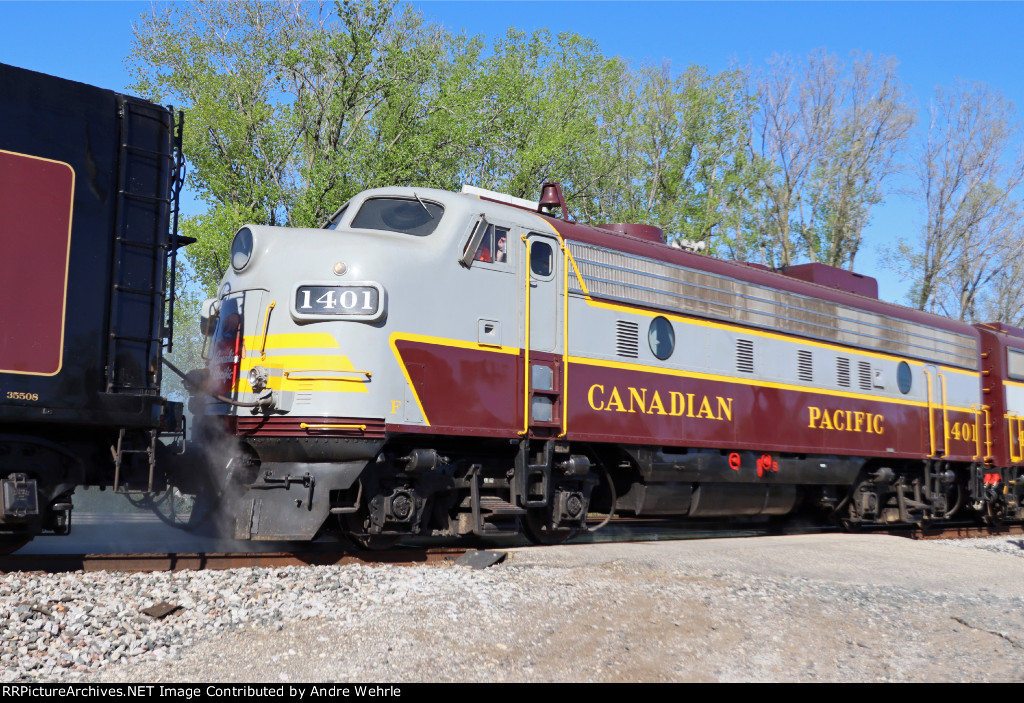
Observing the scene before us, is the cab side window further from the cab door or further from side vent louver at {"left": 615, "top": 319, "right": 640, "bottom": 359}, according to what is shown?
side vent louver at {"left": 615, "top": 319, "right": 640, "bottom": 359}

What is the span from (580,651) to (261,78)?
20708mm

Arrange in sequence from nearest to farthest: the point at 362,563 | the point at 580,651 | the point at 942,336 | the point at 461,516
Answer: the point at 580,651, the point at 362,563, the point at 461,516, the point at 942,336

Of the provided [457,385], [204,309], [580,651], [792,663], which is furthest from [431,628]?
[204,309]

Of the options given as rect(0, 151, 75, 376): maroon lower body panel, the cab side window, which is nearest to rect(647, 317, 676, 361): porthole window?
the cab side window

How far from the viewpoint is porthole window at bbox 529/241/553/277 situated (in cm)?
998

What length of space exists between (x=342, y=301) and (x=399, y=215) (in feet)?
5.52

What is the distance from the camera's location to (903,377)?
1516 centimetres

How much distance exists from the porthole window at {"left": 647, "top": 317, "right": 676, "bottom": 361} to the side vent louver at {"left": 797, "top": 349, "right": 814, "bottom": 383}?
2.82 m

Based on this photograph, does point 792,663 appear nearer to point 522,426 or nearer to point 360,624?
A: point 360,624

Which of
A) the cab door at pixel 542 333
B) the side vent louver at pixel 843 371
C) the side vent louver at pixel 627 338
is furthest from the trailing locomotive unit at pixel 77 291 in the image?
the side vent louver at pixel 843 371

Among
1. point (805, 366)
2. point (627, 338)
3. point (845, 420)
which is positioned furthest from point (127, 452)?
point (845, 420)

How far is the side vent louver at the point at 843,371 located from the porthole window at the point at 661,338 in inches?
153

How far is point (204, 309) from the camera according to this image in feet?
32.4

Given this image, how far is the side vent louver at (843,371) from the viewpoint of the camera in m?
13.8
